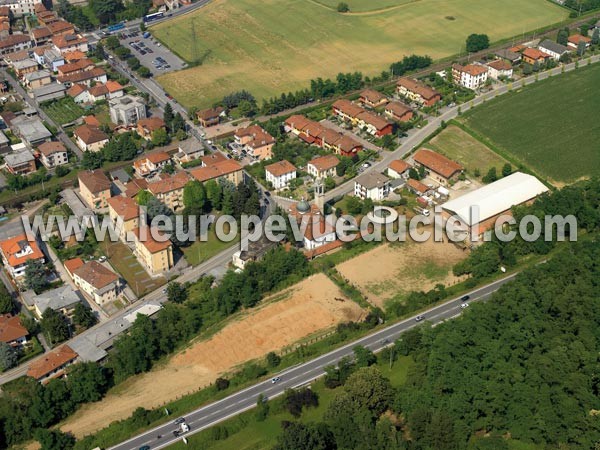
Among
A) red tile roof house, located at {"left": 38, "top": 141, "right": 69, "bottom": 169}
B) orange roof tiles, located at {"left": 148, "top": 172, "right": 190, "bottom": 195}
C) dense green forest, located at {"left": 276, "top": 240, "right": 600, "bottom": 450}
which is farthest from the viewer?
red tile roof house, located at {"left": 38, "top": 141, "right": 69, "bottom": 169}

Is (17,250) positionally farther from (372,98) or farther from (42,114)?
(372,98)

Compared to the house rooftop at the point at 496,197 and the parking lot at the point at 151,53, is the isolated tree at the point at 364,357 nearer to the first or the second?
the house rooftop at the point at 496,197

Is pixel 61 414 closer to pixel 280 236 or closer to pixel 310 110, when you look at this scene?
pixel 280 236

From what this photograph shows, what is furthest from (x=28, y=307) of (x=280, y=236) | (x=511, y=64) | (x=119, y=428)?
(x=511, y=64)

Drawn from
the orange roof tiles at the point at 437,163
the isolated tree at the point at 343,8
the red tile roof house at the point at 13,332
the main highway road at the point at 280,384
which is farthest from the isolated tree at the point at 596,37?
the red tile roof house at the point at 13,332

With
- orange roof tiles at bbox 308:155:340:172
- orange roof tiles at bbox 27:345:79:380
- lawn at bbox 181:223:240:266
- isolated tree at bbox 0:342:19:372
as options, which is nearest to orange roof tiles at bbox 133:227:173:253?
lawn at bbox 181:223:240:266

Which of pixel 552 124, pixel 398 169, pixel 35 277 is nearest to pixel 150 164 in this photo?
pixel 35 277

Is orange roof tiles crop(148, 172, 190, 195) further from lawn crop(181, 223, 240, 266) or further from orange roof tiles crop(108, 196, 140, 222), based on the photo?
lawn crop(181, 223, 240, 266)
